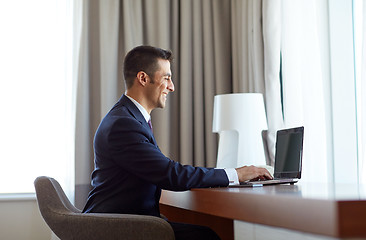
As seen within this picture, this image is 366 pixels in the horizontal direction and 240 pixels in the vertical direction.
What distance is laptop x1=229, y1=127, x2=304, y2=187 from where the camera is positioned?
6.82 ft

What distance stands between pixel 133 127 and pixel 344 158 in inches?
63.7

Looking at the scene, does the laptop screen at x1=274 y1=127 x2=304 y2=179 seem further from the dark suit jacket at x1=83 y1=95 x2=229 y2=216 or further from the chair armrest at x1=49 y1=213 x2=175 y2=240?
the chair armrest at x1=49 y1=213 x2=175 y2=240

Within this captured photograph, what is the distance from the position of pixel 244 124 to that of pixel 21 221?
6.03 feet

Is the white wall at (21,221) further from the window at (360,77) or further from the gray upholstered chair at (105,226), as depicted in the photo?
the window at (360,77)

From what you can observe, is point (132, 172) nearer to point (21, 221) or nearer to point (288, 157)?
point (288, 157)

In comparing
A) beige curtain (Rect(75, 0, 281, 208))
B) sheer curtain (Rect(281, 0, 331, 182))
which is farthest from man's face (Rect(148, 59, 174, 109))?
beige curtain (Rect(75, 0, 281, 208))

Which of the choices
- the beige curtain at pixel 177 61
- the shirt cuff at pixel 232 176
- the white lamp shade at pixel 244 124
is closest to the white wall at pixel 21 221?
the beige curtain at pixel 177 61

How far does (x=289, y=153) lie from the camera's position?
223 cm

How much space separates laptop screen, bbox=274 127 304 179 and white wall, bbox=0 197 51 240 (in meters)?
2.18

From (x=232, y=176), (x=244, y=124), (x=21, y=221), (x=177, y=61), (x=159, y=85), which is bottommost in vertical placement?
(x=21, y=221)

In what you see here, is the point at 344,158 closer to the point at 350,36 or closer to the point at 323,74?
the point at 323,74

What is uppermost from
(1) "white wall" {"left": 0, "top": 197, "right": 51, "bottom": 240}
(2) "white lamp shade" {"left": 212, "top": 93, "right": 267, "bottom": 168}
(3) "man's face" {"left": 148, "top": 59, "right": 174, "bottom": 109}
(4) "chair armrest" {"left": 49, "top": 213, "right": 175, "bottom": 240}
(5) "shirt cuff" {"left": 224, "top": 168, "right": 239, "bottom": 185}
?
(3) "man's face" {"left": 148, "top": 59, "right": 174, "bottom": 109}

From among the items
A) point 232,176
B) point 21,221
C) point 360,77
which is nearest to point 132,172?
point 232,176

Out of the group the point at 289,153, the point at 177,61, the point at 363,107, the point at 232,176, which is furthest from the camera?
the point at 177,61
